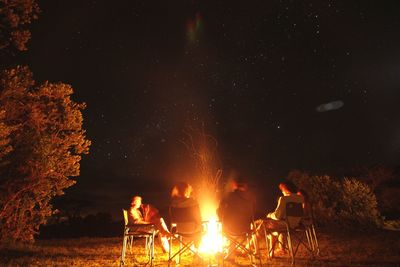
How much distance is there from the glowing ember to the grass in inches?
10.0

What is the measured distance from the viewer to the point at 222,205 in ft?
17.6

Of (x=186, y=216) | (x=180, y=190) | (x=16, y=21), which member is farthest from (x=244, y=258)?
(x=16, y=21)

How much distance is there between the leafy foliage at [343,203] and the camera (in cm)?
1057

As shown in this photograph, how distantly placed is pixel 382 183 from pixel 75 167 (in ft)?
41.7

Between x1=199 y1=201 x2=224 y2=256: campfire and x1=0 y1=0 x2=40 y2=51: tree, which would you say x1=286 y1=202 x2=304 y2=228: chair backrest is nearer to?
x1=199 y1=201 x2=224 y2=256: campfire

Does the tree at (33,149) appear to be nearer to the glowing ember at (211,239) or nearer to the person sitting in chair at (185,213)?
the person sitting in chair at (185,213)

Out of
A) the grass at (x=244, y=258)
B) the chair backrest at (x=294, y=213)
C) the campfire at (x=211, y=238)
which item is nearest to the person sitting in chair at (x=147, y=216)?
the grass at (x=244, y=258)

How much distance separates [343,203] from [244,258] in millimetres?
6443

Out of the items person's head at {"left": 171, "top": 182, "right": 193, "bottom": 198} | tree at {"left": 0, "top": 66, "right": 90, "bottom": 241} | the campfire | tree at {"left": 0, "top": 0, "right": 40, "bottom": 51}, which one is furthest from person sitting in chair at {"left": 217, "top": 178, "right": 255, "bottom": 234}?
tree at {"left": 0, "top": 0, "right": 40, "bottom": 51}

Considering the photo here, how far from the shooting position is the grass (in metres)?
5.70

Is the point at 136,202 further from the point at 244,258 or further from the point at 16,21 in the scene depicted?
the point at 16,21

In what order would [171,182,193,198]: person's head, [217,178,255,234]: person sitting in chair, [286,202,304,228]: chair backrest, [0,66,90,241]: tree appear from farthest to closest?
[0,66,90,241]: tree → [286,202,304,228]: chair backrest → [171,182,193,198]: person's head → [217,178,255,234]: person sitting in chair

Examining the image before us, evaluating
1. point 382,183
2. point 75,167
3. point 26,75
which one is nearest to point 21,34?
point 26,75

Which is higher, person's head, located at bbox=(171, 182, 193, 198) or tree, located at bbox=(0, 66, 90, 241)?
tree, located at bbox=(0, 66, 90, 241)
